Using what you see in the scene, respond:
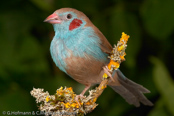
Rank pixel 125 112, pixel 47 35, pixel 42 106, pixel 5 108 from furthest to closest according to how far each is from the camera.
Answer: pixel 47 35 → pixel 125 112 → pixel 5 108 → pixel 42 106

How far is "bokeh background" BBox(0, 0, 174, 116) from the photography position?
10.1 ft

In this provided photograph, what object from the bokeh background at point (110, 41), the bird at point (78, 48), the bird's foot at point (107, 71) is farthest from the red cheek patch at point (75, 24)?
the bokeh background at point (110, 41)

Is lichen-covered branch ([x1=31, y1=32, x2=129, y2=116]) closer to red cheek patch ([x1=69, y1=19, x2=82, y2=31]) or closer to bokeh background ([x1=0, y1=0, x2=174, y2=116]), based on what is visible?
red cheek patch ([x1=69, y1=19, x2=82, y2=31])

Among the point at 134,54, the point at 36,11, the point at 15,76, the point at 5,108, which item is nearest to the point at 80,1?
the point at 36,11

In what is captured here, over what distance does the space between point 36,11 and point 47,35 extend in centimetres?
29

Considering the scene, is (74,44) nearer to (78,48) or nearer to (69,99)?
(78,48)

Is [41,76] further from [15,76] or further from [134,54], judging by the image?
[134,54]

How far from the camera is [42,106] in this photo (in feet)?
5.99

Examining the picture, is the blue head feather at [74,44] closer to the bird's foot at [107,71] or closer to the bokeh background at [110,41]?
the bird's foot at [107,71]

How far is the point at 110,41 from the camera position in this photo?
124 inches

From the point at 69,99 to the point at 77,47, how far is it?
357 mm

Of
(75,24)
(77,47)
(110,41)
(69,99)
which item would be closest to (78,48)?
(77,47)

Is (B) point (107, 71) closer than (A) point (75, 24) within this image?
Yes

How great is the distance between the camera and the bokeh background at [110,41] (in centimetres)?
308
